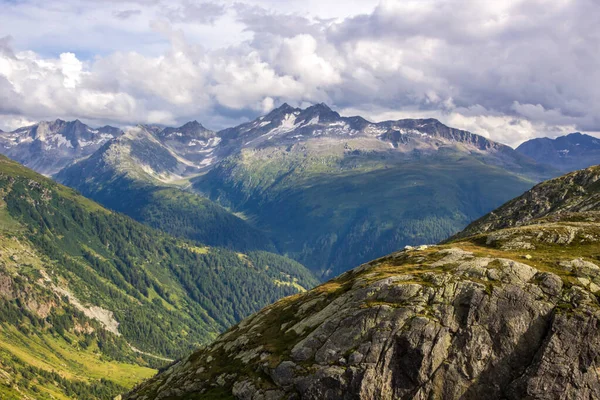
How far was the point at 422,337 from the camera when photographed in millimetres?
67125

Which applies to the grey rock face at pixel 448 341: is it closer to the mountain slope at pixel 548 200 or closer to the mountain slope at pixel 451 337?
the mountain slope at pixel 451 337

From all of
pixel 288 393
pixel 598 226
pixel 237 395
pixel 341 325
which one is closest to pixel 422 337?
pixel 341 325

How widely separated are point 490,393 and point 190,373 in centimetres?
6014

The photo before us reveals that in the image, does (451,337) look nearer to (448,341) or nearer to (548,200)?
(448,341)

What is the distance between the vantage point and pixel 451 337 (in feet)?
219

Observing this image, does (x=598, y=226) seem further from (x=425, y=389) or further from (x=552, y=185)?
(x=552, y=185)

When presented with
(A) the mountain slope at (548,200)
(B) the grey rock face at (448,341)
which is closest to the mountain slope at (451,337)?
(B) the grey rock face at (448,341)

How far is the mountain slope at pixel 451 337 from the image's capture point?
202ft

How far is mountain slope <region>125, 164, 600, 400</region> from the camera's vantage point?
6150 cm

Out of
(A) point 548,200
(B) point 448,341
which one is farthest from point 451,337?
(A) point 548,200

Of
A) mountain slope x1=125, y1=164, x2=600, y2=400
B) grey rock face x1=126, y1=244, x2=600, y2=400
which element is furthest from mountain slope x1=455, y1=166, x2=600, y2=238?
grey rock face x1=126, y1=244, x2=600, y2=400

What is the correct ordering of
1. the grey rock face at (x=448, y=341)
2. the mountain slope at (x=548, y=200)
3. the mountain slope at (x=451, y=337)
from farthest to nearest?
the mountain slope at (x=548, y=200) → the mountain slope at (x=451, y=337) → the grey rock face at (x=448, y=341)

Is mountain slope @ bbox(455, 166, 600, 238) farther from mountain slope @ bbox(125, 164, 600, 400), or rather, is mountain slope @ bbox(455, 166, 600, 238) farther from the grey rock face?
the grey rock face

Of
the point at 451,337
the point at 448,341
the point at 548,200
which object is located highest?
the point at 548,200
